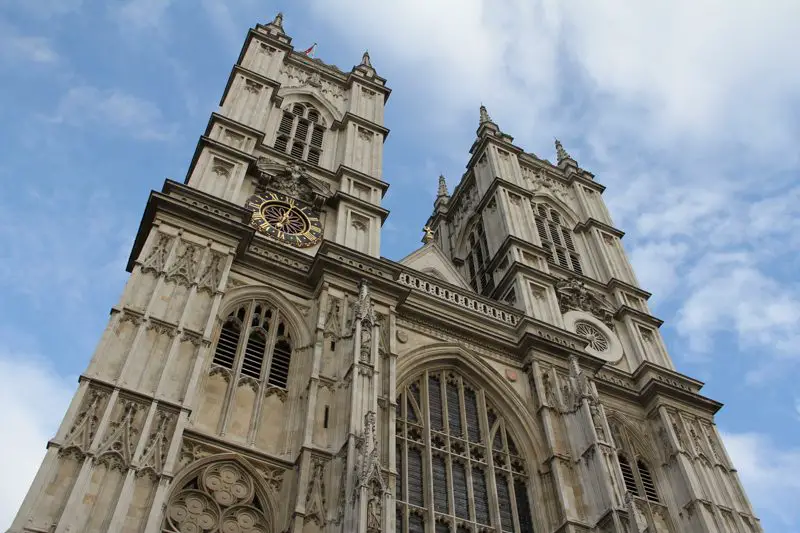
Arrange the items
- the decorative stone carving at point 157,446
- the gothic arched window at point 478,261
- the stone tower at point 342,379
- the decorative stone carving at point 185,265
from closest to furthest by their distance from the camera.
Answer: the decorative stone carving at point 157,446
the stone tower at point 342,379
the decorative stone carving at point 185,265
the gothic arched window at point 478,261

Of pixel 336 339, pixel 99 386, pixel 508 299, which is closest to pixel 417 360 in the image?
pixel 336 339

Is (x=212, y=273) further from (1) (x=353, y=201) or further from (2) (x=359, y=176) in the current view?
(2) (x=359, y=176)

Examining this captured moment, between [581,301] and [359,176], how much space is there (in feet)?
29.7

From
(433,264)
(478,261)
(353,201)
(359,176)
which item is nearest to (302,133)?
(359,176)

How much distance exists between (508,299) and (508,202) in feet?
18.2

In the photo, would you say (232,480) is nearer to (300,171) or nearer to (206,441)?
(206,441)

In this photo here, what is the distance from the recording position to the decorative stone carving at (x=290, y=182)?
2481cm

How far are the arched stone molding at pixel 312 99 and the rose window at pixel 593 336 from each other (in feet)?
38.0

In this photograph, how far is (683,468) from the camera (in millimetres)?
22453

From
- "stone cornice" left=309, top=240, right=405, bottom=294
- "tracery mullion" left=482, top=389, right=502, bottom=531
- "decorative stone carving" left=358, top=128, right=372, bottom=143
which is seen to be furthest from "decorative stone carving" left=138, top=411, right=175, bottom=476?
"decorative stone carving" left=358, top=128, right=372, bottom=143

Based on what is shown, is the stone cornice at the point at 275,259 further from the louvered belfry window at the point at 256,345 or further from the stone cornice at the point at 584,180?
the stone cornice at the point at 584,180

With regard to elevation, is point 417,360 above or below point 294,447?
above

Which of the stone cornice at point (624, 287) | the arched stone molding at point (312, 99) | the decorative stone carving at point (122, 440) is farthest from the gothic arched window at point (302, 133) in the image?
the decorative stone carving at point (122, 440)

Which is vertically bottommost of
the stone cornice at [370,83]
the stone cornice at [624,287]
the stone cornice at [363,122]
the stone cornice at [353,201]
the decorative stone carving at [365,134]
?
the stone cornice at [353,201]
